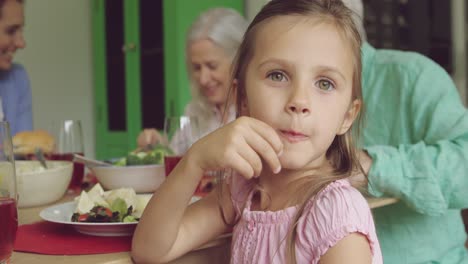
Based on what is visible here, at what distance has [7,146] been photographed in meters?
0.72

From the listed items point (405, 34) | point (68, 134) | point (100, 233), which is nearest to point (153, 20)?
point (405, 34)

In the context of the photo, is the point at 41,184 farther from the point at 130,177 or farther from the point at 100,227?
the point at 100,227


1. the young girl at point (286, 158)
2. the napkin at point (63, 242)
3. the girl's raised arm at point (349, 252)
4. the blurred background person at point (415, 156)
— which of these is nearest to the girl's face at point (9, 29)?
the blurred background person at point (415, 156)

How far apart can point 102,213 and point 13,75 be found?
2153 millimetres

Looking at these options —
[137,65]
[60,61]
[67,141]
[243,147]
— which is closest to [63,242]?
[243,147]

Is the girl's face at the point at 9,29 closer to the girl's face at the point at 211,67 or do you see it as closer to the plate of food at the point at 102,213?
the girl's face at the point at 211,67


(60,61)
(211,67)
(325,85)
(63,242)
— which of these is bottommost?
(60,61)

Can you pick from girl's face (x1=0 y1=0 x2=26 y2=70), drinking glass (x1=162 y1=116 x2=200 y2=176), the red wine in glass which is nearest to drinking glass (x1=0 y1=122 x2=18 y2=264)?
the red wine in glass

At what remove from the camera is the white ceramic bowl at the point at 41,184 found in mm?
1103

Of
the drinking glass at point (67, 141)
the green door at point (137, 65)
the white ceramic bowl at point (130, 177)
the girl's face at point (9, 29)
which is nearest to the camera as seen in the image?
the white ceramic bowl at point (130, 177)

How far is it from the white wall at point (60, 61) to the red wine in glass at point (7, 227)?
3.71 meters

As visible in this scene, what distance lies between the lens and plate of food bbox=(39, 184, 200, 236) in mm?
848

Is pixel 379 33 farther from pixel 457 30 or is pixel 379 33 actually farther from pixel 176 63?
pixel 176 63

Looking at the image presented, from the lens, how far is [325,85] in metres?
0.80
